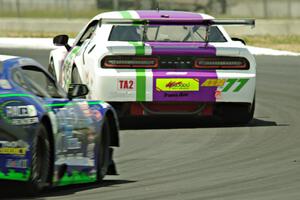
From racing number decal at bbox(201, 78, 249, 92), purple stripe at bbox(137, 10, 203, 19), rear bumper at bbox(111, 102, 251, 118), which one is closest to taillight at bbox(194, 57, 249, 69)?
racing number decal at bbox(201, 78, 249, 92)

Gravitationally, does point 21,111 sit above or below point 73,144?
above

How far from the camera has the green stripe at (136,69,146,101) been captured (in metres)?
13.2

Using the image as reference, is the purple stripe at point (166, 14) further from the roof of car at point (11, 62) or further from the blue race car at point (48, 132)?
the roof of car at point (11, 62)

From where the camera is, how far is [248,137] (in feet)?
41.6

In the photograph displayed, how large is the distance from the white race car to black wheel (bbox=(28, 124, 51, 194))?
516cm

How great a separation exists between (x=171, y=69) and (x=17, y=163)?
590 cm

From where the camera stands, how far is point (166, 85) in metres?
13.3

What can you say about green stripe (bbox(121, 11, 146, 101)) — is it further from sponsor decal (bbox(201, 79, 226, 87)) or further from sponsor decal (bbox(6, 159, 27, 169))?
sponsor decal (bbox(6, 159, 27, 169))

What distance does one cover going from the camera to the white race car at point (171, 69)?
→ 13227 millimetres

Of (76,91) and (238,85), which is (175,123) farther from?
(76,91)

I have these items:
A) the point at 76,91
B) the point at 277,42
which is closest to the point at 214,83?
the point at 76,91

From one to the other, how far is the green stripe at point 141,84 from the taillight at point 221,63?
64 cm

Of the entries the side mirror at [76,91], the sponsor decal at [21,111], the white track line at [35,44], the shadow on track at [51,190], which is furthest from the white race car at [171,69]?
the white track line at [35,44]

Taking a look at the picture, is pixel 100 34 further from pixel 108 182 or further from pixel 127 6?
pixel 127 6
